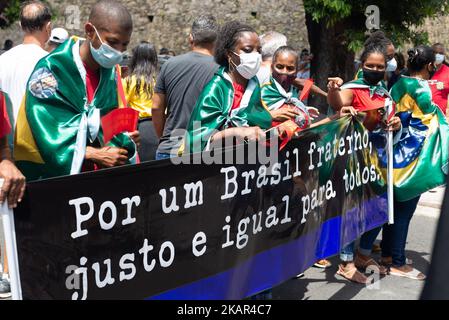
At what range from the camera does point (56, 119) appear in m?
3.59

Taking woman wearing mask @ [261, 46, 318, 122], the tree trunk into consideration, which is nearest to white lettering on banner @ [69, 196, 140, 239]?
woman wearing mask @ [261, 46, 318, 122]

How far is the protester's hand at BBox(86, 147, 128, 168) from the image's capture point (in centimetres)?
360

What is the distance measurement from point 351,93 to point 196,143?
167 centimetres

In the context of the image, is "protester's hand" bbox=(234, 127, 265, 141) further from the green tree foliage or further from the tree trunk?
the tree trunk

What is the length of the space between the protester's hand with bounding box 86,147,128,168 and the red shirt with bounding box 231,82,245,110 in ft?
2.59

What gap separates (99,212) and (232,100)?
1.36 meters

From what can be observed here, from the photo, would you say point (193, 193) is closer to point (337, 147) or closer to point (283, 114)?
point (283, 114)

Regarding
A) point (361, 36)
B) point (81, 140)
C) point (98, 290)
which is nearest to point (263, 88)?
point (81, 140)

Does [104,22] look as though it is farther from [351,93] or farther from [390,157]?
[390,157]

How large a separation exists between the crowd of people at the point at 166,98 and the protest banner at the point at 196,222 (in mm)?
205

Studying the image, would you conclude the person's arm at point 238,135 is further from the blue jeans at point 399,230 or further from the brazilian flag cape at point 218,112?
the blue jeans at point 399,230

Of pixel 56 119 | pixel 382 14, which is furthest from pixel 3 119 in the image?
pixel 382 14

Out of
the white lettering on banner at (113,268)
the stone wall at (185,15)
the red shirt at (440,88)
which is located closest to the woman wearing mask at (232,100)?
the white lettering on banner at (113,268)

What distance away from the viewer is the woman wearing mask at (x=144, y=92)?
6.01 meters
